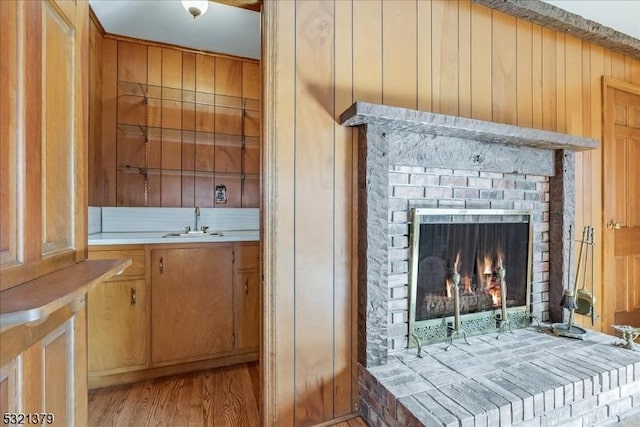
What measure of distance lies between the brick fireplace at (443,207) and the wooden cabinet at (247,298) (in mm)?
1048

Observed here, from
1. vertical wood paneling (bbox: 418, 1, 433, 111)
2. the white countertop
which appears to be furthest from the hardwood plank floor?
vertical wood paneling (bbox: 418, 1, 433, 111)

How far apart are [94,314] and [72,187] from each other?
137cm

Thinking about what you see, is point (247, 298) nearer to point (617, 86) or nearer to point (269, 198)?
point (269, 198)

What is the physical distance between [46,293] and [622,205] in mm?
3777

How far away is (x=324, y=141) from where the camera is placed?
1.64 meters

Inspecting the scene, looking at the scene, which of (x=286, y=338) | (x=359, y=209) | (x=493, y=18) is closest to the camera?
(x=286, y=338)

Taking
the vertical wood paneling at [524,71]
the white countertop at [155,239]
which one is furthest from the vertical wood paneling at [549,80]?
the white countertop at [155,239]

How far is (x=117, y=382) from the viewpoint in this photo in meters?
2.09

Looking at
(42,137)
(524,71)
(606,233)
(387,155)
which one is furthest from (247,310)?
(606,233)

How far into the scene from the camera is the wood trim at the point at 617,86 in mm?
2498

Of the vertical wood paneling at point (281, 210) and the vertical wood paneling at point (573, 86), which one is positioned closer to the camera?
the vertical wood paneling at point (281, 210)

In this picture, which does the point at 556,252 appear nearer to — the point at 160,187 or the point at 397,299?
the point at 397,299

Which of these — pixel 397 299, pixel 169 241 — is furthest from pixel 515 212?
pixel 169 241

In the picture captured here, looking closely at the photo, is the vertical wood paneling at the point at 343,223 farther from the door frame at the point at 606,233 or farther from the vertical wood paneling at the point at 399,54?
the door frame at the point at 606,233
